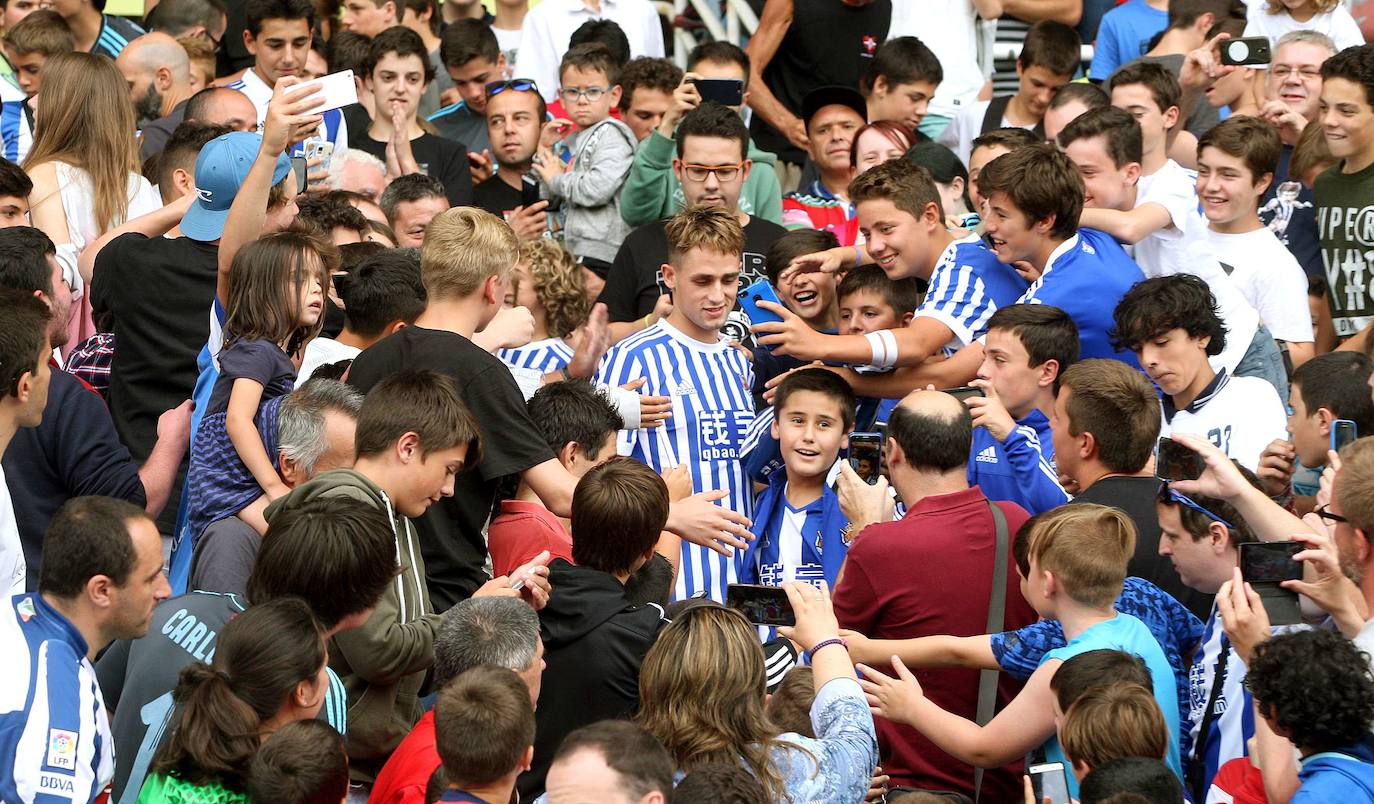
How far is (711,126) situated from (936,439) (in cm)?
303

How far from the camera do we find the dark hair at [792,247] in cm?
666

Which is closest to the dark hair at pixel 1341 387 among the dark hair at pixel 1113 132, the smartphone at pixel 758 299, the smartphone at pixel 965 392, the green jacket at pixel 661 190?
the smartphone at pixel 965 392

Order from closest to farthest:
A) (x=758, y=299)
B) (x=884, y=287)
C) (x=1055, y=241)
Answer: (x=1055, y=241), (x=758, y=299), (x=884, y=287)

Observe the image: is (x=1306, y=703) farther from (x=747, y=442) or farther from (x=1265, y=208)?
(x=1265, y=208)

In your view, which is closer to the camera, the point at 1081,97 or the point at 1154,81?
the point at 1154,81

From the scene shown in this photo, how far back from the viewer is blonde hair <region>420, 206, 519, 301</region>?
16.1 ft

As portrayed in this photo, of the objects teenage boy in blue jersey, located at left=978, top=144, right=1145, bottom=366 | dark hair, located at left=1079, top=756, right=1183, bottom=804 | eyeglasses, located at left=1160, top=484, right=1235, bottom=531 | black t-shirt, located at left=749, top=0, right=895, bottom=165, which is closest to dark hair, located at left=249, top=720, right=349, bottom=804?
dark hair, located at left=1079, top=756, right=1183, bottom=804

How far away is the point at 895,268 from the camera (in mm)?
6359

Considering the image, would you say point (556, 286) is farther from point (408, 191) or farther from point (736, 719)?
point (736, 719)

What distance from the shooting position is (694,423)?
20.5 feet

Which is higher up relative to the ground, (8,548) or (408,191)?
(408,191)

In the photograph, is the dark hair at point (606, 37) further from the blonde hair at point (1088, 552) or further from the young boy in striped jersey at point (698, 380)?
the blonde hair at point (1088, 552)

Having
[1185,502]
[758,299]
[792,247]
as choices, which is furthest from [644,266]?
[1185,502]

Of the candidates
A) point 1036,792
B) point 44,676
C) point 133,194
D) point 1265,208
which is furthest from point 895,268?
point 44,676
